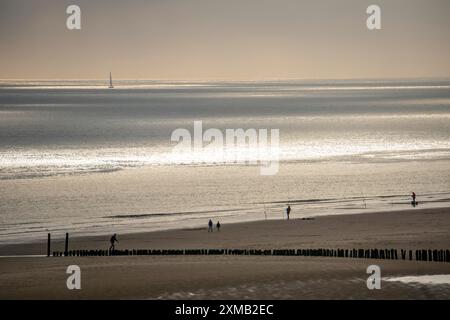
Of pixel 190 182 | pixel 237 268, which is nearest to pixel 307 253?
pixel 237 268

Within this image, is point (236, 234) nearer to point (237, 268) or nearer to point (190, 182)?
point (237, 268)

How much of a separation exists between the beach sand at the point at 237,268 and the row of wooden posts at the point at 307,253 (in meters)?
0.84

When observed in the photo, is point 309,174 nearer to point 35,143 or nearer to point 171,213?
point 171,213

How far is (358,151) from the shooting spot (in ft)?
360

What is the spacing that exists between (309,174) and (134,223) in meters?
29.9

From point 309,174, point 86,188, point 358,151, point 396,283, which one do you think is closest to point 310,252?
point 396,283

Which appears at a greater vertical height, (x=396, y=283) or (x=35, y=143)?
(x=35, y=143)
